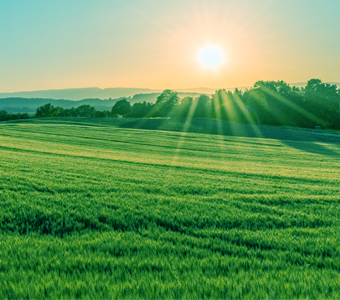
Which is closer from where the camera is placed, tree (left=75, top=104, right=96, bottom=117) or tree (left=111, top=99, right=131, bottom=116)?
tree (left=111, top=99, right=131, bottom=116)

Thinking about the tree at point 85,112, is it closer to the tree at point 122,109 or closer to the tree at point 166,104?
the tree at point 122,109

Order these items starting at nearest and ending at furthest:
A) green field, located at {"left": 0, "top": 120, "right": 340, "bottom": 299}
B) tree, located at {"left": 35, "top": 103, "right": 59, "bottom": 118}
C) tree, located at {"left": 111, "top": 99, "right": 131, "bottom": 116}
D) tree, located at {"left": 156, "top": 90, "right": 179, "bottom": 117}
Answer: green field, located at {"left": 0, "top": 120, "right": 340, "bottom": 299}, tree, located at {"left": 156, "top": 90, "right": 179, "bottom": 117}, tree, located at {"left": 35, "top": 103, "right": 59, "bottom": 118}, tree, located at {"left": 111, "top": 99, "right": 131, "bottom": 116}

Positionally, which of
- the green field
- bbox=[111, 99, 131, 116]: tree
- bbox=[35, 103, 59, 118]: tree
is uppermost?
bbox=[111, 99, 131, 116]: tree

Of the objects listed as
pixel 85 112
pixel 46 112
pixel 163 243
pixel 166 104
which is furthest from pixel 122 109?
pixel 163 243

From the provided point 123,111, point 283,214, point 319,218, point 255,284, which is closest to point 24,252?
point 255,284

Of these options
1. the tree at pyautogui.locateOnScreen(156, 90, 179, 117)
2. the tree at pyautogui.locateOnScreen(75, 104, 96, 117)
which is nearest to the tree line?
the tree at pyautogui.locateOnScreen(156, 90, 179, 117)

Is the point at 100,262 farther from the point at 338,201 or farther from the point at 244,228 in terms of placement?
the point at 338,201

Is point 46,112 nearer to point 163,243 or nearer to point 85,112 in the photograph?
point 85,112

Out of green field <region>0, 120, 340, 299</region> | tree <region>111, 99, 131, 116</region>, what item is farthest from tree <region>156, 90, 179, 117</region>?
green field <region>0, 120, 340, 299</region>

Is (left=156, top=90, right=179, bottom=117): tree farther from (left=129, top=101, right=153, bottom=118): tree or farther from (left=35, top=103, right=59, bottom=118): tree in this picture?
(left=35, top=103, right=59, bottom=118): tree

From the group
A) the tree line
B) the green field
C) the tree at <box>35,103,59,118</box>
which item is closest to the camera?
the green field

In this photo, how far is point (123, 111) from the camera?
120m

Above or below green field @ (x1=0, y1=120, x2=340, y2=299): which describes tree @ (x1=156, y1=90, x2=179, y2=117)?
above

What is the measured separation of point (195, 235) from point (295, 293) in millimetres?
2234
